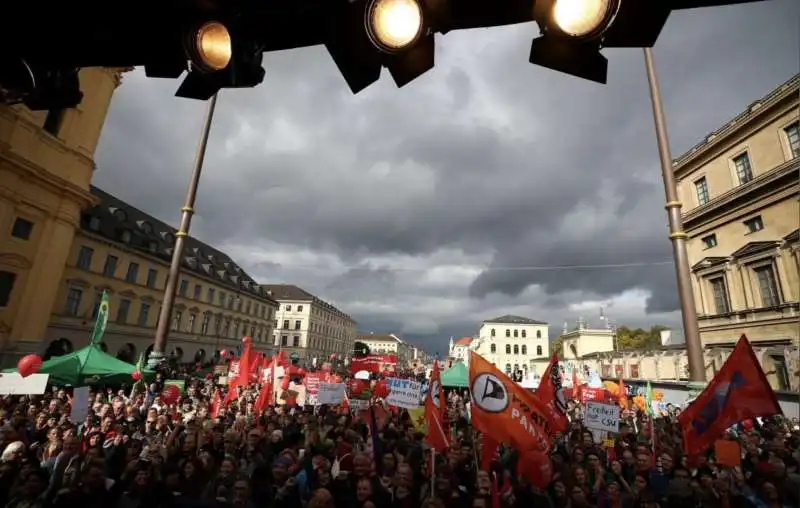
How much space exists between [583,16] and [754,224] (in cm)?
2908

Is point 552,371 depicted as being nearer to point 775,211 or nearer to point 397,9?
point 397,9

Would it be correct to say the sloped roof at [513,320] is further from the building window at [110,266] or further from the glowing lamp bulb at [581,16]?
the glowing lamp bulb at [581,16]

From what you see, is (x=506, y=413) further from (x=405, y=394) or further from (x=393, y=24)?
(x=393, y=24)

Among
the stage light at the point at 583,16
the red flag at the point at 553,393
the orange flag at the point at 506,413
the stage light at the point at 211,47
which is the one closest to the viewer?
the stage light at the point at 583,16

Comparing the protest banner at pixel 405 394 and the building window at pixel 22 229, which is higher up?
the building window at pixel 22 229

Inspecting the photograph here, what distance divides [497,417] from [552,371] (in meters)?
4.50

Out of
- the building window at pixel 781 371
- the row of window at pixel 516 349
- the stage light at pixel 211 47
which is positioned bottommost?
the building window at pixel 781 371

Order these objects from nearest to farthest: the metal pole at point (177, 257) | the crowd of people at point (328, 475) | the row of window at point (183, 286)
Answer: the crowd of people at point (328, 475), the metal pole at point (177, 257), the row of window at point (183, 286)

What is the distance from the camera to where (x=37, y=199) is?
24.9 metres

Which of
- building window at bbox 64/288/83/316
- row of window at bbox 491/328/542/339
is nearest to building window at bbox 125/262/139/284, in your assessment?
building window at bbox 64/288/83/316

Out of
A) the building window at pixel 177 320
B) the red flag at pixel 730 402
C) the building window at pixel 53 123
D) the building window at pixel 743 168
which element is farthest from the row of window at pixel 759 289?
the building window at pixel 177 320

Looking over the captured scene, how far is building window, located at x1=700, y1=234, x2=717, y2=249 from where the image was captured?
27.1 m

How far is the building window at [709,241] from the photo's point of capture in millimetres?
27141

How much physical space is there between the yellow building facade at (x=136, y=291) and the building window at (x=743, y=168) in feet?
126
